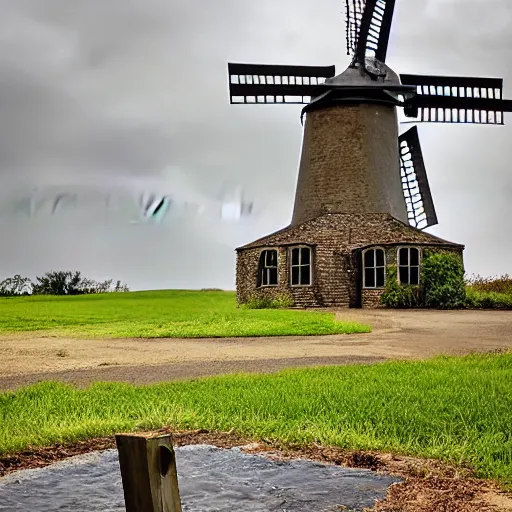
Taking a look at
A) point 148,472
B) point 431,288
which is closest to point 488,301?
point 431,288

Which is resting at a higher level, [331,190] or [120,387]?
[331,190]

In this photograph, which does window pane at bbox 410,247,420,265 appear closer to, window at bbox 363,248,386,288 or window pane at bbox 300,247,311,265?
window at bbox 363,248,386,288

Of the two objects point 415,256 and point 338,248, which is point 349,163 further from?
point 415,256

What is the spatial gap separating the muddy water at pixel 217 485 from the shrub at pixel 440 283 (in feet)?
83.4

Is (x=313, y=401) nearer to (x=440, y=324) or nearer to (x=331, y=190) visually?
(x=440, y=324)

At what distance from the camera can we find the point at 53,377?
1120 cm

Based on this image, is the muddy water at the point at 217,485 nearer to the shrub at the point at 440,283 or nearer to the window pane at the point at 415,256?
the shrub at the point at 440,283

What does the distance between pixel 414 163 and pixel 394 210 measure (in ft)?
13.7

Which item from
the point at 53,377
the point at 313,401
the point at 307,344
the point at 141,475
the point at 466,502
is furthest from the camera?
the point at 307,344

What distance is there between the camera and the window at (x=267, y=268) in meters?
32.2

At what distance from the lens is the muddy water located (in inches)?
179

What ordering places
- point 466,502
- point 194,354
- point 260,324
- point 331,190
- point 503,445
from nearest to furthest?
1. point 466,502
2. point 503,445
3. point 194,354
4. point 260,324
5. point 331,190

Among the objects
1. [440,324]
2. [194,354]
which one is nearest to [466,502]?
[194,354]

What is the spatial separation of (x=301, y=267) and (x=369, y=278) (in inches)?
113
